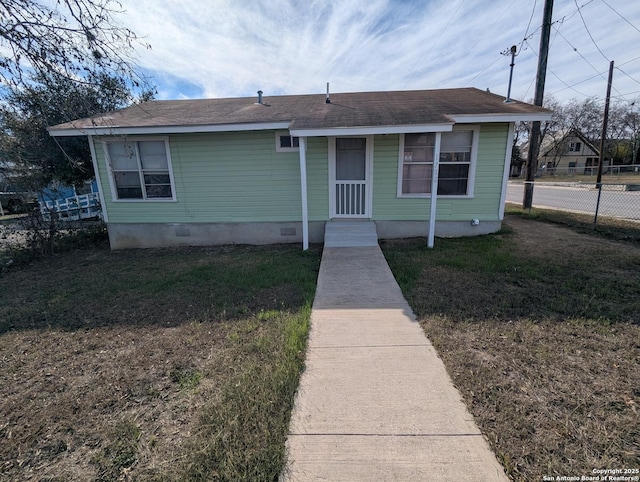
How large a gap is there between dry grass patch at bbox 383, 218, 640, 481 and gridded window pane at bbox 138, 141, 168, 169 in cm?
617

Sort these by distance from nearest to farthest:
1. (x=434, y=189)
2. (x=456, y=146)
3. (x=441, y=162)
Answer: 1. (x=434, y=189)
2. (x=456, y=146)
3. (x=441, y=162)

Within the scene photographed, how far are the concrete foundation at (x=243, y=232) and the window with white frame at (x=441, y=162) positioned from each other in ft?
2.79

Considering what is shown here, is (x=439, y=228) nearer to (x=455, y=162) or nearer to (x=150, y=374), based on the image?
(x=455, y=162)

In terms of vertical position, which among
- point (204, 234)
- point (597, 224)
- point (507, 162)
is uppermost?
point (507, 162)

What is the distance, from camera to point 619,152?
151 feet

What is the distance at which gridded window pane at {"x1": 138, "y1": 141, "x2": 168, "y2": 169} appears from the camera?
24.1ft

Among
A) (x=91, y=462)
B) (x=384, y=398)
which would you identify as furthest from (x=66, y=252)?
(x=384, y=398)

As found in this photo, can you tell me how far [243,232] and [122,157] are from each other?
3562mm

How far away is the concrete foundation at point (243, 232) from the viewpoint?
24.4ft

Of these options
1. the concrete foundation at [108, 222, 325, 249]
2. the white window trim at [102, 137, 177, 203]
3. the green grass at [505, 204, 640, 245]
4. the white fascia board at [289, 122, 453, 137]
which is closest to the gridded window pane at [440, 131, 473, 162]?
the white fascia board at [289, 122, 453, 137]

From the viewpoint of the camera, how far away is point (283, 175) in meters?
7.32

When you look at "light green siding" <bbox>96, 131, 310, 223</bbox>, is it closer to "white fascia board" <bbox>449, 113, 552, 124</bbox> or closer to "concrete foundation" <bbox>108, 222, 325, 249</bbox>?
"concrete foundation" <bbox>108, 222, 325, 249</bbox>

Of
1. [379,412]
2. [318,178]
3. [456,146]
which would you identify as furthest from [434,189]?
[379,412]

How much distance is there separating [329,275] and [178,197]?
4.94 m
